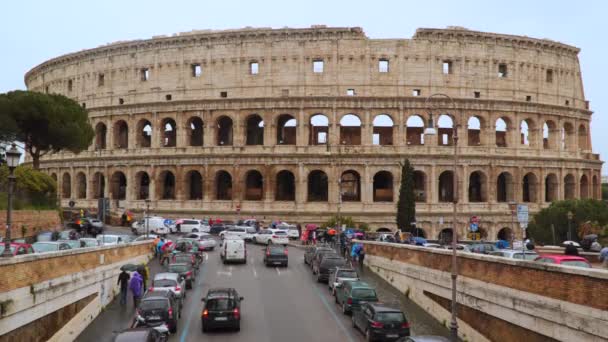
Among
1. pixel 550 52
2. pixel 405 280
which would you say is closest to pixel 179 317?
pixel 405 280

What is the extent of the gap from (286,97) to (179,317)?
34.7 m

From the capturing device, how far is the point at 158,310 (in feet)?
58.1

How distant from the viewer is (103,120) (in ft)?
197

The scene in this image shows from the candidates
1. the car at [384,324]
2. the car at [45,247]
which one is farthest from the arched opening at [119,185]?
the car at [384,324]

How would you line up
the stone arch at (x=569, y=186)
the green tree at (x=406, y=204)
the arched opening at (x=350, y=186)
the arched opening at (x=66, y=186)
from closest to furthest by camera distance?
the green tree at (x=406, y=204), the arched opening at (x=350, y=186), the stone arch at (x=569, y=186), the arched opening at (x=66, y=186)

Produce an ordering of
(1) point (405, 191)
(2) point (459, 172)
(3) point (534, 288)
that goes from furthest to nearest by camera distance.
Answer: (2) point (459, 172) → (1) point (405, 191) → (3) point (534, 288)

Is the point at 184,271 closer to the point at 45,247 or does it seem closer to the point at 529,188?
the point at 45,247

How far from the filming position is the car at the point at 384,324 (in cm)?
1702

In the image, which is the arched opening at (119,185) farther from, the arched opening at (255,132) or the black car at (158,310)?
the black car at (158,310)

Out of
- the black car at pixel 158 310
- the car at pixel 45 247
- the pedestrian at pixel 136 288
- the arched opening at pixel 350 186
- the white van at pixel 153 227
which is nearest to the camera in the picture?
the black car at pixel 158 310

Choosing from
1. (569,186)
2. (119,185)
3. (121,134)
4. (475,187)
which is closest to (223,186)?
(119,185)

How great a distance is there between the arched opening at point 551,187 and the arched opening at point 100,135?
4665cm

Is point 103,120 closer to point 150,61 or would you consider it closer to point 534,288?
point 150,61

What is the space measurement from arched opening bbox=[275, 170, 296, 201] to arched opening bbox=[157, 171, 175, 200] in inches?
441
